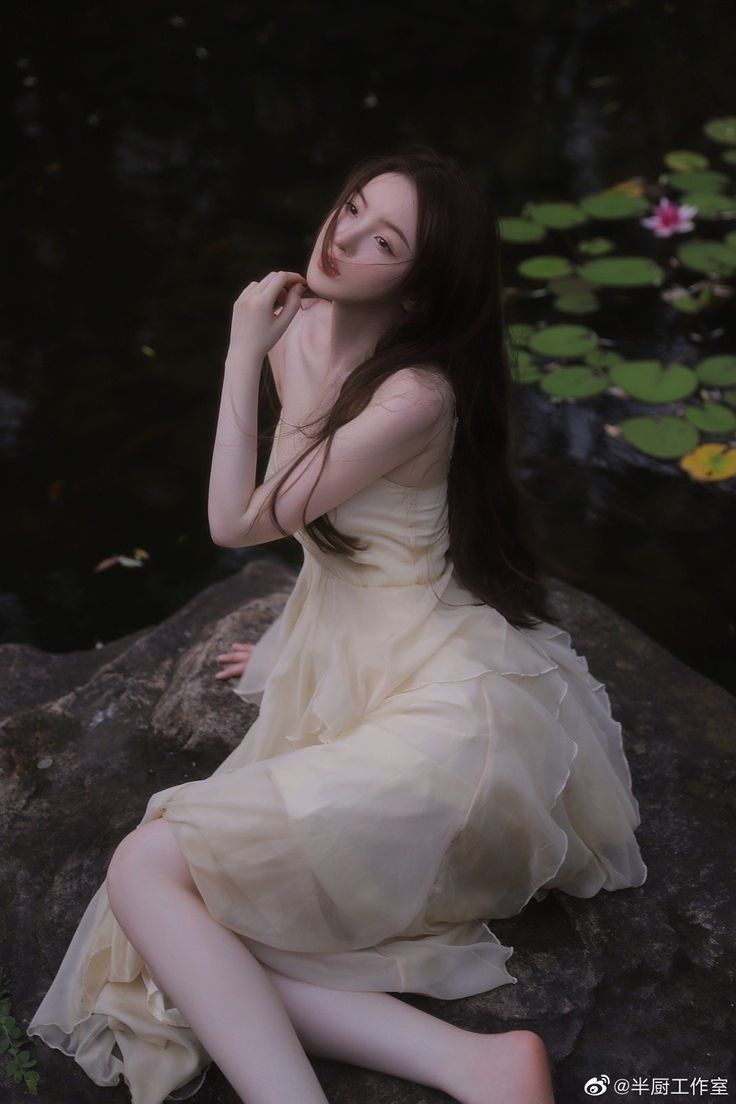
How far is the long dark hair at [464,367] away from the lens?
5.28 ft

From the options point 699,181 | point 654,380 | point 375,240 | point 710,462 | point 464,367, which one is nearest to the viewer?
point 375,240

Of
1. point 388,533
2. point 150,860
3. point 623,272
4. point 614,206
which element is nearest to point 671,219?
point 623,272

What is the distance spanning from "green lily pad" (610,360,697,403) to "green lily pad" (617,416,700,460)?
6cm

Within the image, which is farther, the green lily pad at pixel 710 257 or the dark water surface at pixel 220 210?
the green lily pad at pixel 710 257

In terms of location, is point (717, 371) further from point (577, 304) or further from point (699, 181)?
point (699, 181)

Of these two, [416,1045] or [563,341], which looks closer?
[416,1045]

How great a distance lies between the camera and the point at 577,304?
146 inches

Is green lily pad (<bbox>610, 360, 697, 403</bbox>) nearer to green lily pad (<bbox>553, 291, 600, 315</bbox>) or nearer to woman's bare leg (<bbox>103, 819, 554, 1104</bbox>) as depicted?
green lily pad (<bbox>553, 291, 600, 315</bbox>)

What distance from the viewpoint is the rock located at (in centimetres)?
163

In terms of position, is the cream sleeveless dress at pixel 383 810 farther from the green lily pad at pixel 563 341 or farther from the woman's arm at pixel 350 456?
the green lily pad at pixel 563 341

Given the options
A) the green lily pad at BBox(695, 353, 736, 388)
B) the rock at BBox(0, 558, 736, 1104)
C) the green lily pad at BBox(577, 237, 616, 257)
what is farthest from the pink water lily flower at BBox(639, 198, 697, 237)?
the rock at BBox(0, 558, 736, 1104)

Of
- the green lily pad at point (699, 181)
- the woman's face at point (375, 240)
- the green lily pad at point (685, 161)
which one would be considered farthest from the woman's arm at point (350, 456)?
the green lily pad at point (685, 161)

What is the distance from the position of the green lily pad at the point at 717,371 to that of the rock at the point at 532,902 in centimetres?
105

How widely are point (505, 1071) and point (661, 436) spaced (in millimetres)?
1980
